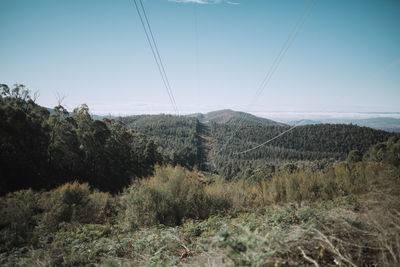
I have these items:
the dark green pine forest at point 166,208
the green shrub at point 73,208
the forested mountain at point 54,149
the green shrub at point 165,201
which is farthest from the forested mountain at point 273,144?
the green shrub at point 165,201

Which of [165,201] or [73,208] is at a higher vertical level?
[165,201]

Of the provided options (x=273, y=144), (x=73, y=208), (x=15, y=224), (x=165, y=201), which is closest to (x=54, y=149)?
(x=73, y=208)

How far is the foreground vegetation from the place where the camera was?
2076 mm

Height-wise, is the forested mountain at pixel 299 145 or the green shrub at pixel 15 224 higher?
the green shrub at pixel 15 224

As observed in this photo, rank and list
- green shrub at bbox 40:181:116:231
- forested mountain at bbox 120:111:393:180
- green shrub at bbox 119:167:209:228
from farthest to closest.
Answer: forested mountain at bbox 120:111:393:180 < green shrub at bbox 40:181:116:231 < green shrub at bbox 119:167:209:228

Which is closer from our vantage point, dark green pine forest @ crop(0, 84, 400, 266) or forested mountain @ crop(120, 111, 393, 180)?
dark green pine forest @ crop(0, 84, 400, 266)

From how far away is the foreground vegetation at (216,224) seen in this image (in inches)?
81.7

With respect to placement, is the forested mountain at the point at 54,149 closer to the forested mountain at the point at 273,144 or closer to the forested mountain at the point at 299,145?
the forested mountain at the point at 273,144

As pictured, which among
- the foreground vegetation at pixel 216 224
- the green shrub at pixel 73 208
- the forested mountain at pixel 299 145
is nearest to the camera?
the foreground vegetation at pixel 216 224

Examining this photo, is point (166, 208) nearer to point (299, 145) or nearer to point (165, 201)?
point (165, 201)

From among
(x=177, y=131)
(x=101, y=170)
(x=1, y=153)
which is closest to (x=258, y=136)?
(x=177, y=131)

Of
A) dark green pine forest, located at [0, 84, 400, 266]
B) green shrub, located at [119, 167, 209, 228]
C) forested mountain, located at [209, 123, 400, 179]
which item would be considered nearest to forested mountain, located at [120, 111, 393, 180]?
forested mountain, located at [209, 123, 400, 179]

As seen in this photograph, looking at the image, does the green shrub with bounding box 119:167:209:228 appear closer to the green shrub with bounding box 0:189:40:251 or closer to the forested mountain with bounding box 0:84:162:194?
the green shrub with bounding box 0:189:40:251

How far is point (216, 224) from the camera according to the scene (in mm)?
5895
